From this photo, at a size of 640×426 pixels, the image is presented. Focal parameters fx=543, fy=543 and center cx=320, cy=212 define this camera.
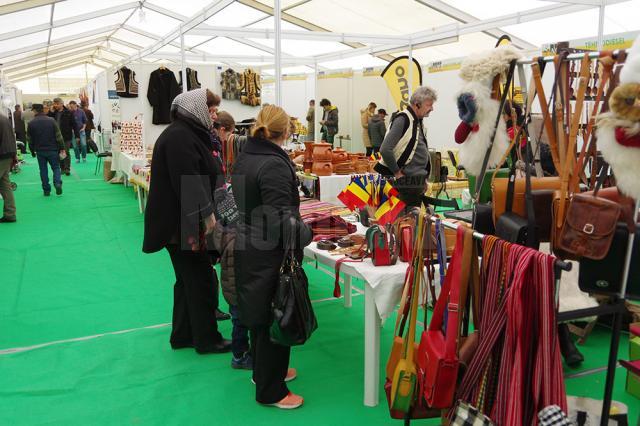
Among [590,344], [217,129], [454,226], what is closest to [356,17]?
[217,129]

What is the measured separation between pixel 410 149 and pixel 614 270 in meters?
2.59

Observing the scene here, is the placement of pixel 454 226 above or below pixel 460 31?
below

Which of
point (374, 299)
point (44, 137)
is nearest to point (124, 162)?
point (44, 137)

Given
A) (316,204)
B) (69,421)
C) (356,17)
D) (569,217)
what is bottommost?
(69,421)

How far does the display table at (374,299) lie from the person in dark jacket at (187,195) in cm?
82

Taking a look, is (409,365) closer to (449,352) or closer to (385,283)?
(449,352)

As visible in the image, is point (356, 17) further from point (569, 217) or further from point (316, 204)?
point (569, 217)

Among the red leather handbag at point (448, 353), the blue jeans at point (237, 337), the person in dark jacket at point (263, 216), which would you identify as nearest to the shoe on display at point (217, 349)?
the blue jeans at point (237, 337)

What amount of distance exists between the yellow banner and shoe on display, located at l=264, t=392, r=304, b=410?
4822 millimetres

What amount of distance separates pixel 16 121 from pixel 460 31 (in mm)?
13584

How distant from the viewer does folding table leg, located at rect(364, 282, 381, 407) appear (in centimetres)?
257

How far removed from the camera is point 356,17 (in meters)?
11.3

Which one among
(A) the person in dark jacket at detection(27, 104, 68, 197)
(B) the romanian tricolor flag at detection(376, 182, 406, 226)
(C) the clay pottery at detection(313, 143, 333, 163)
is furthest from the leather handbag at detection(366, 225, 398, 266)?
(A) the person in dark jacket at detection(27, 104, 68, 197)

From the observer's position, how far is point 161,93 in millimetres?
7945
